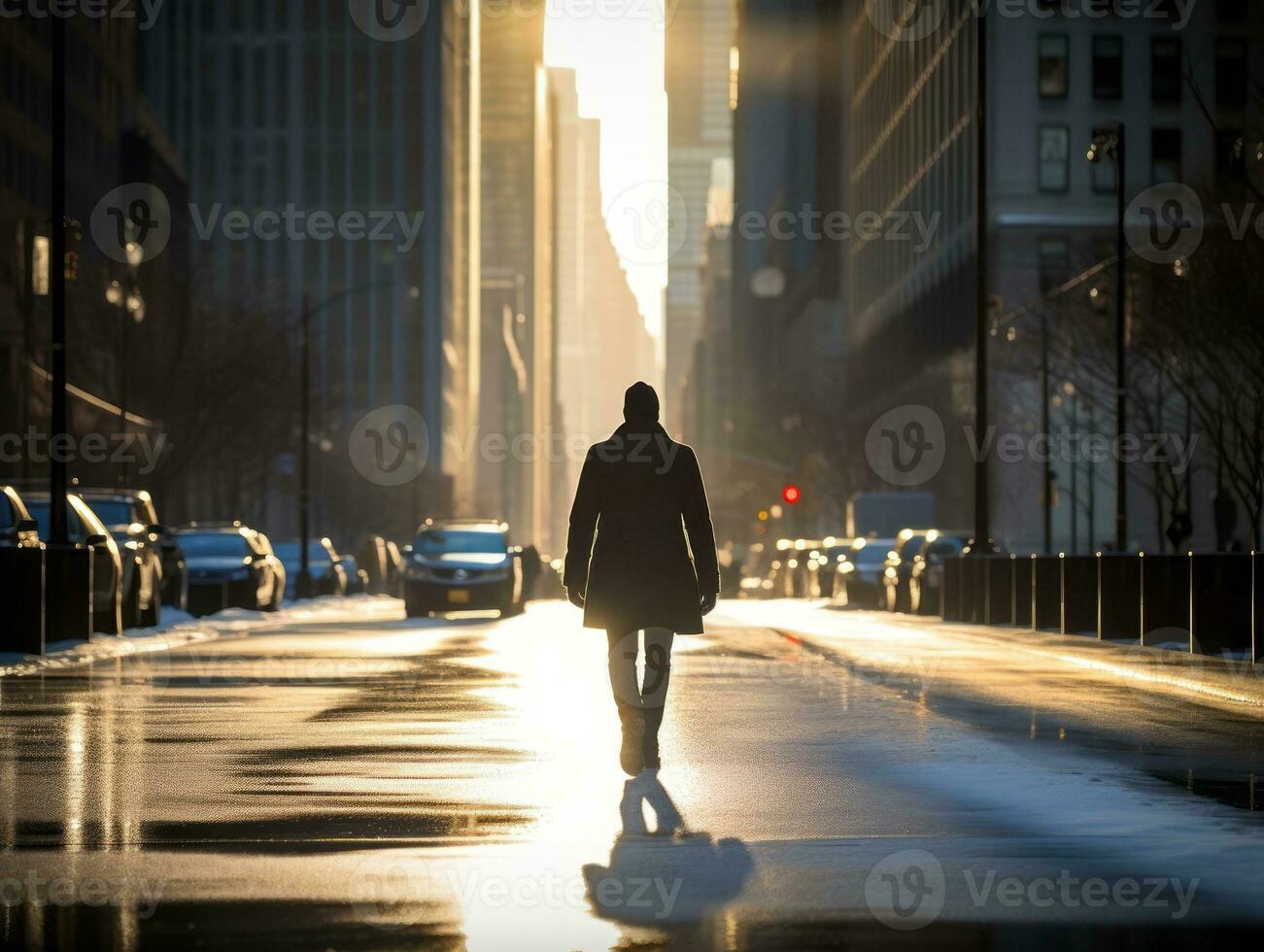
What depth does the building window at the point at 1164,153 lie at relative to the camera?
84.0 metres

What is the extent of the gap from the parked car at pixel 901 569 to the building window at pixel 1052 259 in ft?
109

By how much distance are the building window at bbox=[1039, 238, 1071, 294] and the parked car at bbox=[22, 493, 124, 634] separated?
56058 mm

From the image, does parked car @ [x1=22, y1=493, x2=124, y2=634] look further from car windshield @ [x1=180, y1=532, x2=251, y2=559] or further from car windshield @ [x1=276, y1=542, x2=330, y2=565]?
car windshield @ [x1=276, y1=542, x2=330, y2=565]

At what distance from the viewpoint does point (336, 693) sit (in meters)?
17.0

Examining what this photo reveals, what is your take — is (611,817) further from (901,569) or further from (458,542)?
(901,569)

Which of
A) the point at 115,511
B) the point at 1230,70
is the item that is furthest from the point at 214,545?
the point at 1230,70

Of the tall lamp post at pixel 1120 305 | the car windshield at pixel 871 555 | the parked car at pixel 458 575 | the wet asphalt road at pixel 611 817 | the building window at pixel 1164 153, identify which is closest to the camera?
the wet asphalt road at pixel 611 817

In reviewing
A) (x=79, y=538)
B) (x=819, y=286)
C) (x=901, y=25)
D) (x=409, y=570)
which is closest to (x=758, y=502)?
(x=819, y=286)

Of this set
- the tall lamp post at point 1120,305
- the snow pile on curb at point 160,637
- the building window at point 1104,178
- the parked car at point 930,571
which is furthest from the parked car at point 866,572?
the building window at point 1104,178

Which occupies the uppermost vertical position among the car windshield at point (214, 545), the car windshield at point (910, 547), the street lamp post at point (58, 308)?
the street lamp post at point (58, 308)

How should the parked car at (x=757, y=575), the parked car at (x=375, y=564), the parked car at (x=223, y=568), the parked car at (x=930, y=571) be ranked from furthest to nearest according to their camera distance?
the parked car at (x=757, y=575)
the parked car at (x=375, y=564)
the parked car at (x=930, y=571)
the parked car at (x=223, y=568)

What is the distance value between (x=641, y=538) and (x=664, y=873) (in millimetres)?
4095

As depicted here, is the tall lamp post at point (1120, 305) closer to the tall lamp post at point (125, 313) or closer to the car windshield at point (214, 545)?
the car windshield at point (214, 545)

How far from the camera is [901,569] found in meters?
46.2
